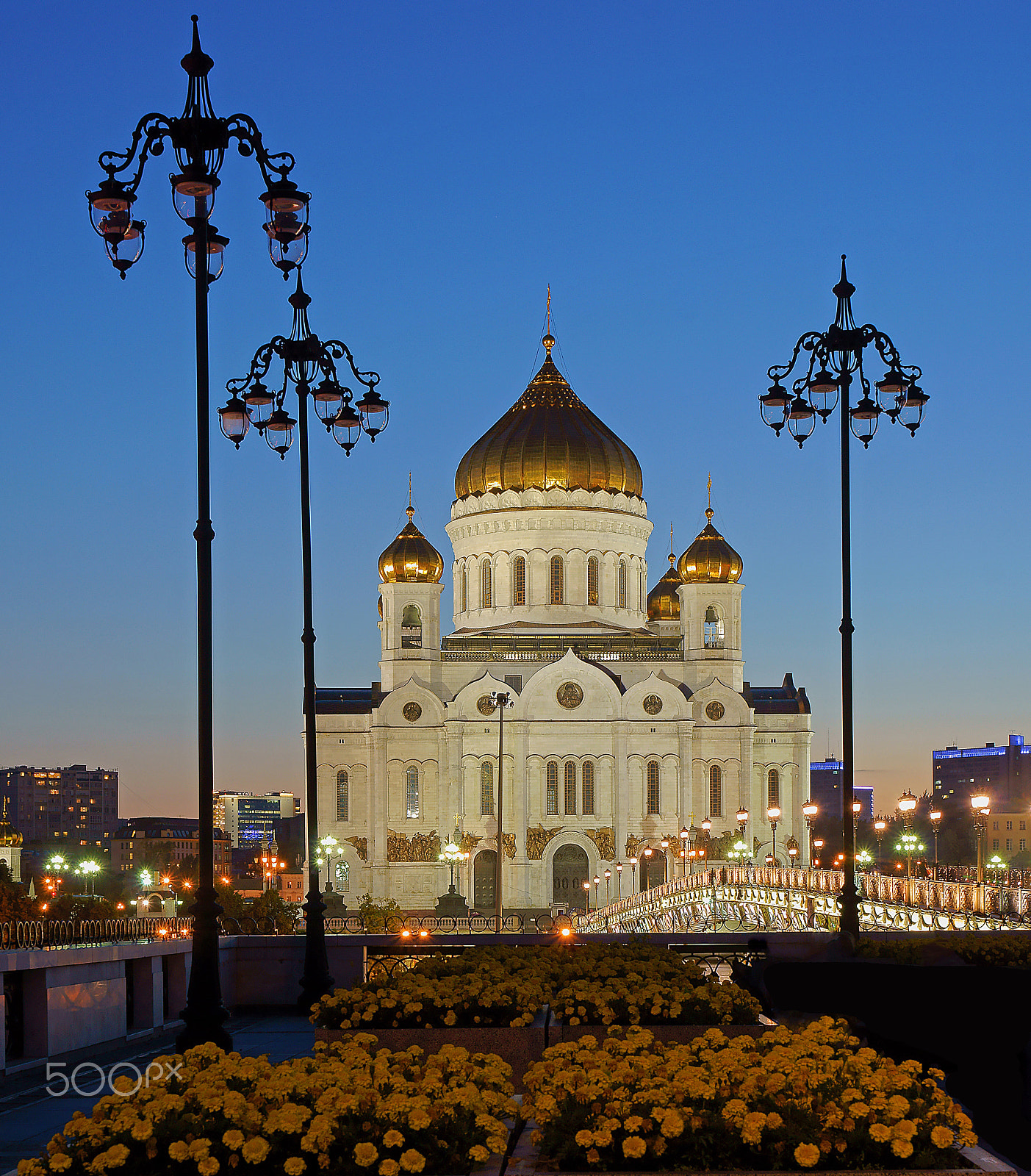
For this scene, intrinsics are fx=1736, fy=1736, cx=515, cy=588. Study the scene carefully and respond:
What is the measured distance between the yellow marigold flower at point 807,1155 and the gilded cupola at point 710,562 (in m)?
85.0

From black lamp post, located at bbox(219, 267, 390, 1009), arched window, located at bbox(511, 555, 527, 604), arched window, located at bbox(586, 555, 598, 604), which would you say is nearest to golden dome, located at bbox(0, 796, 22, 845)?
arched window, located at bbox(511, 555, 527, 604)

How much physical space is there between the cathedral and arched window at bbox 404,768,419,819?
0.37 ft

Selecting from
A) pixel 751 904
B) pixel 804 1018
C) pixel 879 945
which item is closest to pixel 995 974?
pixel 804 1018

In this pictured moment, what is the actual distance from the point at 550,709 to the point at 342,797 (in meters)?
11.7

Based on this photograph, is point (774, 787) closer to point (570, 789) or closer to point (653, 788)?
point (653, 788)

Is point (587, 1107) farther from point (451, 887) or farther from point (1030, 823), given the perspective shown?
point (1030, 823)

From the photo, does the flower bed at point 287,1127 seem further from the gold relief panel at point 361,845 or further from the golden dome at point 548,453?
the golden dome at point 548,453

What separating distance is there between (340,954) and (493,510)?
71.7 m

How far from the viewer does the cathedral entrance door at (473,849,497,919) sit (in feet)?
276

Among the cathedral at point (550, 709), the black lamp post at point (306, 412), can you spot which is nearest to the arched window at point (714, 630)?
the cathedral at point (550, 709)

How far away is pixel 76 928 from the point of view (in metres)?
19.8

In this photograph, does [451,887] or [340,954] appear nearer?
[340,954]

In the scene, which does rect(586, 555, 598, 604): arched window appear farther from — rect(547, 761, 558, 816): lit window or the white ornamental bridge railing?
the white ornamental bridge railing

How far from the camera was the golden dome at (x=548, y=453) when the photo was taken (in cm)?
9338
